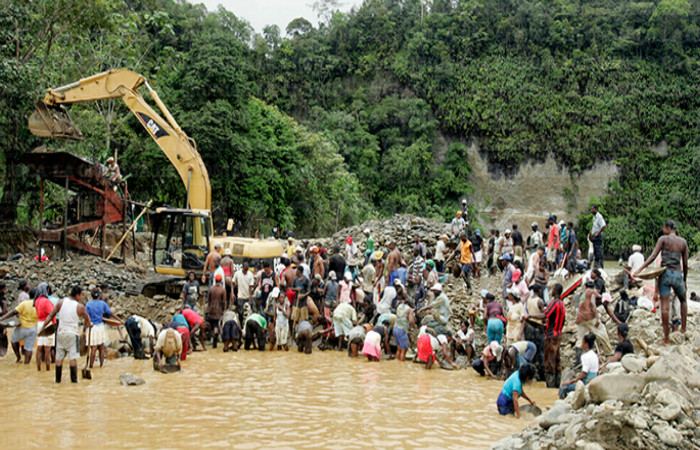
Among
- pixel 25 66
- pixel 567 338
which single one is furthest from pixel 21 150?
pixel 567 338

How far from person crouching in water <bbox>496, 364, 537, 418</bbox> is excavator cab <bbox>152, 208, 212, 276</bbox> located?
9220 millimetres

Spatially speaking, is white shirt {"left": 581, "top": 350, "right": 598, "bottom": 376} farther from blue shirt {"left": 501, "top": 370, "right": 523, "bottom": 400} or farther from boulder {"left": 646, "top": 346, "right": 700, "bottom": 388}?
boulder {"left": 646, "top": 346, "right": 700, "bottom": 388}

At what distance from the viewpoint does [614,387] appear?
6977mm

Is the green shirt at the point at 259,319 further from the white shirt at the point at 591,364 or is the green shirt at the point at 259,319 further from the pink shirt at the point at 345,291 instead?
the white shirt at the point at 591,364

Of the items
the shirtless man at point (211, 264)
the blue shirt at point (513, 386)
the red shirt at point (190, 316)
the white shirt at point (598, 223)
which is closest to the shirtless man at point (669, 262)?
the blue shirt at point (513, 386)

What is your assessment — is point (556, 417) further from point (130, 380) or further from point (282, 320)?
point (282, 320)

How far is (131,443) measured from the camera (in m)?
7.10

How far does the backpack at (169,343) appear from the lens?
10.9 m

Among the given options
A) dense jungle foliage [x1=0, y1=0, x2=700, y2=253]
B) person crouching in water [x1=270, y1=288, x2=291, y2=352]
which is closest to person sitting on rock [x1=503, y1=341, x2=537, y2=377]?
person crouching in water [x1=270, y1=288, x2=291, y2=352]

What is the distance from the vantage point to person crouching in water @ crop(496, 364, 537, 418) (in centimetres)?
837

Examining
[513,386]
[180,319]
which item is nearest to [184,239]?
[180,319]

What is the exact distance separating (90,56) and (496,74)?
2947cm

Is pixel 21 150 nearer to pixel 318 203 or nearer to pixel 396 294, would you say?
pixel 396 294

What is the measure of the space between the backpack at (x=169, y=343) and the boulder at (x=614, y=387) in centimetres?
713
